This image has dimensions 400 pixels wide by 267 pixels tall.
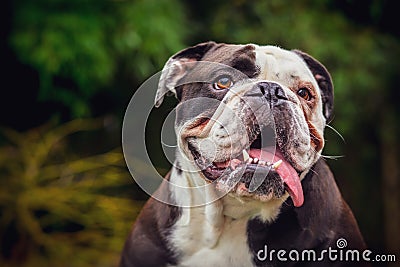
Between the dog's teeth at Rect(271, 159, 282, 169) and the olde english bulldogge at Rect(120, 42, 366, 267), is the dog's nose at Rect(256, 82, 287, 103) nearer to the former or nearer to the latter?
the olde english bulldogge at Rect(120, 42, 366, 267)

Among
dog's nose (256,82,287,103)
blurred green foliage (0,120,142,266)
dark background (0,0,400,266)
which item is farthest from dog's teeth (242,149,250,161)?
blurred green foliage (0,120,142,266)

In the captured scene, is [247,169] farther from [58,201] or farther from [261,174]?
[58,201]

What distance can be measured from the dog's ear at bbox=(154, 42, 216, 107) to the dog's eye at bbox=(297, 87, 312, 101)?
269mm

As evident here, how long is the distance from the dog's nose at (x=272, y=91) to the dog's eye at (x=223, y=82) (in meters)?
0.09

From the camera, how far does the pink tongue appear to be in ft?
5.68

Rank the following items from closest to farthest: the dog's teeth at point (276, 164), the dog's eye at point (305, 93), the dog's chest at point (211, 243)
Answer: the dog's teeth at point (276, 164) → the dog's eye at point (305, 93) → the dog's chest at point (211, 243)

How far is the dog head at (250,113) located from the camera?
68.4 inches

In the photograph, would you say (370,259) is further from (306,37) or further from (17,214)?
(17,214)

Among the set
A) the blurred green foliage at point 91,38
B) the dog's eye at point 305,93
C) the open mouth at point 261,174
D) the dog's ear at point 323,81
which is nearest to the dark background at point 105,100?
the blurred green foliage at point 91,38

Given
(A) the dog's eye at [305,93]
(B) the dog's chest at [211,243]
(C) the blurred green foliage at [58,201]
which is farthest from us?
(C) the blurred green foliage at [58,201]

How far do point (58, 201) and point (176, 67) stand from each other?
7.01 ft

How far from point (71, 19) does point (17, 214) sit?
112cm

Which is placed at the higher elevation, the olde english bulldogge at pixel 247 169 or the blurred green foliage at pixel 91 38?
the olde english bulldogge at pixel 247 169

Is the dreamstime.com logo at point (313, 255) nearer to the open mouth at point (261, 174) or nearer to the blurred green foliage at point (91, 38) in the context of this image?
the open mouth at point (261, 174)
